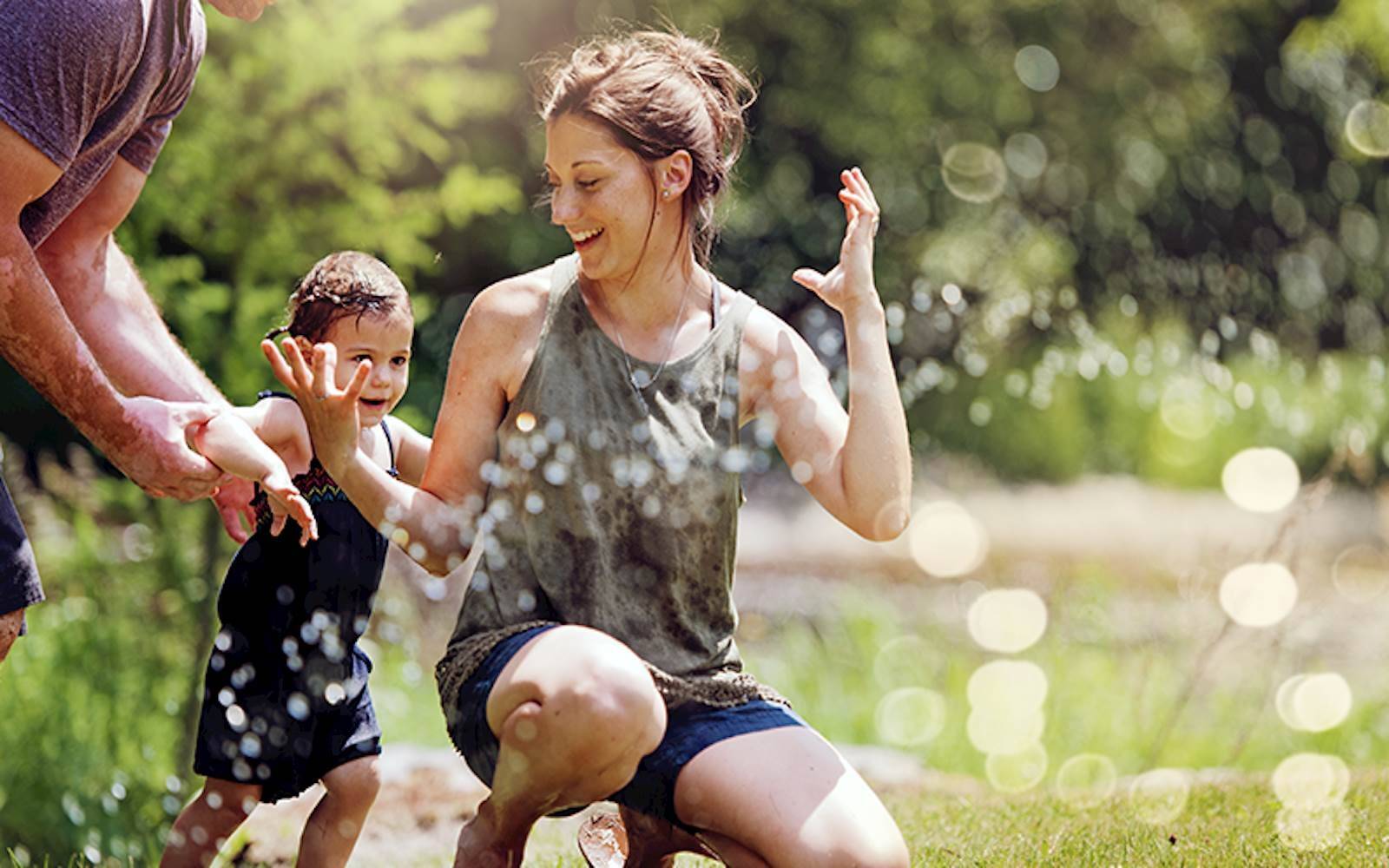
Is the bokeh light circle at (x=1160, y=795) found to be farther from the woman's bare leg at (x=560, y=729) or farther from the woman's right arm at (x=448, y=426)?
the woman's right arm at (x=448, y=426)

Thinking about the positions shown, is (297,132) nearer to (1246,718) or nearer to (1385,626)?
(1246,718)

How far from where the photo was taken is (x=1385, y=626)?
24.2ft

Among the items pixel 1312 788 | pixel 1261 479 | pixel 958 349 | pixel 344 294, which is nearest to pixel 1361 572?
pixel 1261 479

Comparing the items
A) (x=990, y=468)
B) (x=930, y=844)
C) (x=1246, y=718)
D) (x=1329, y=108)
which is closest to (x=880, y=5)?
(x=990, y=468)

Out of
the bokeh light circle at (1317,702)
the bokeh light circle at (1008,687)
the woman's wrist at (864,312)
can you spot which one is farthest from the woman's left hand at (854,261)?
the bokeh light circle at (1317,702)

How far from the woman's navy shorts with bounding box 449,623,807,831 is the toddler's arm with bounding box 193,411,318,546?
33 centimetres

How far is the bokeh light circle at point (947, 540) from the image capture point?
8383mm

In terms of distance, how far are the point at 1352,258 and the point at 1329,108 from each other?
46.5 inches

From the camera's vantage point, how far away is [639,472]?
2.56m

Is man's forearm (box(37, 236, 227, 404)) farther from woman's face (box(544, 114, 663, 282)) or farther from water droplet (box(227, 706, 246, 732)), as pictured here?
woman's face (box(544, 114, 663, 282))

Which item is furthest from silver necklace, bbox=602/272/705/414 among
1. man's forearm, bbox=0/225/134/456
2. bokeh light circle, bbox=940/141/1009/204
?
bokeh light circle, bbox=940/141/1009/204

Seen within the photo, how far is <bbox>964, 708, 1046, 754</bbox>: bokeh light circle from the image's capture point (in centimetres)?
522

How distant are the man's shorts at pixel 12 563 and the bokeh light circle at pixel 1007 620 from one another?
432 centimetres

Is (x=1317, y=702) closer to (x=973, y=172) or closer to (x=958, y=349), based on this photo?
(x=958, y=349)
